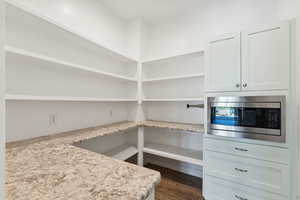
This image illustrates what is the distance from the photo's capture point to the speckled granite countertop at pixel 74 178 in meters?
0.59

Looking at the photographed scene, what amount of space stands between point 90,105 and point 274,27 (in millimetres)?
2633

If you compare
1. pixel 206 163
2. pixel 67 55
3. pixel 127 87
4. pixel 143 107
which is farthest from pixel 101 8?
pixel 206 163

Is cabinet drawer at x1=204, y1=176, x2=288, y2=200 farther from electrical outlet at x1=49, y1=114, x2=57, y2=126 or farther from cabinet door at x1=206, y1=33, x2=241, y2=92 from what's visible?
electrical outlet at x1=49, y1=114, x2=57, y2=126

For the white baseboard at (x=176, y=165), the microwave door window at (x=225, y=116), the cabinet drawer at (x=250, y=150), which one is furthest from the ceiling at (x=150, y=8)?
the white baseboard at (x=176, y=165)

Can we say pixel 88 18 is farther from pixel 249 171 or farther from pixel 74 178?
pixel 249 171

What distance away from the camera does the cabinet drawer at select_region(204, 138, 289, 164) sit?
Answer: 1.45 metres

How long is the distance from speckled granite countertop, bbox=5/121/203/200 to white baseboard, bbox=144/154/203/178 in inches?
85.0

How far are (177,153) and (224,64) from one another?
5.31 ft

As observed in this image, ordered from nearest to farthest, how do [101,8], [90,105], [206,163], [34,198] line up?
[34,198] → [206,163] → [90,105] → [101,8]

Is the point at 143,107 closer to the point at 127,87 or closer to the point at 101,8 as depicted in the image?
the point at 127,87

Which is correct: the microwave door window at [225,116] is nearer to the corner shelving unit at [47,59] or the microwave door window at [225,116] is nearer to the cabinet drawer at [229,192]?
the cabinet drawer at [229,192]

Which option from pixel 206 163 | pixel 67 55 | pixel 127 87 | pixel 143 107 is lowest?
pixel 206 163

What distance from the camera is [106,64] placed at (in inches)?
104

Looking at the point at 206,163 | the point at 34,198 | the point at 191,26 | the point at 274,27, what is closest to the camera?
the point at 34,198
